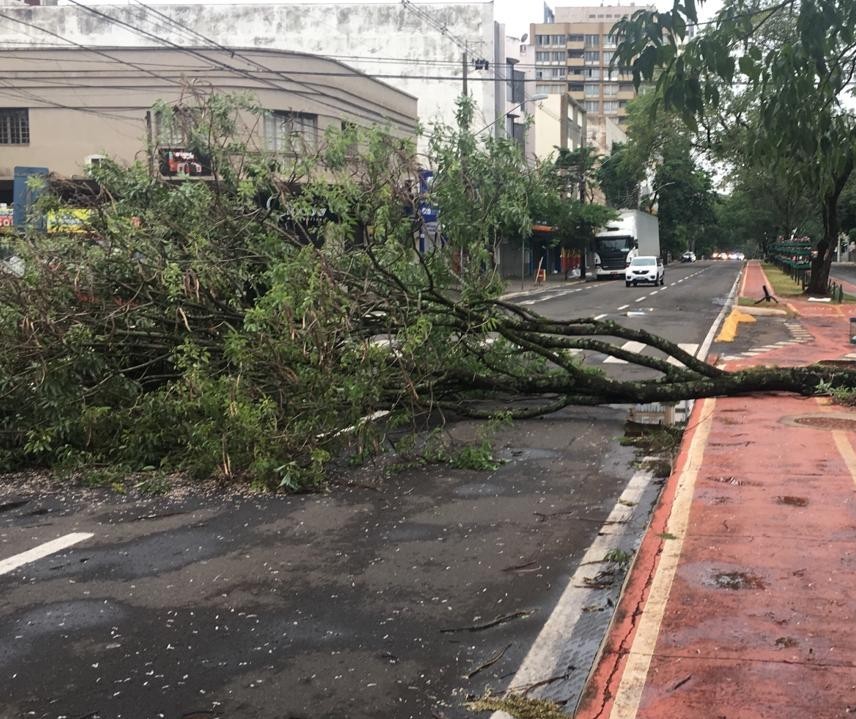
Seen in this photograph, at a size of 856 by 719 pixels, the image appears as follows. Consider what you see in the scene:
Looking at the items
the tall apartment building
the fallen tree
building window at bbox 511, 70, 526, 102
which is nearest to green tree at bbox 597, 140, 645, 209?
building window at bbox 511, 70, 526, 102

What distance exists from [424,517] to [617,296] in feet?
98.9

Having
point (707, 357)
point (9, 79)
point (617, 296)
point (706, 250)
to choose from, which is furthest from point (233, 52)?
point (706, 250)

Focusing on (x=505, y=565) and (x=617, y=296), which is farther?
(x=617, y=296)

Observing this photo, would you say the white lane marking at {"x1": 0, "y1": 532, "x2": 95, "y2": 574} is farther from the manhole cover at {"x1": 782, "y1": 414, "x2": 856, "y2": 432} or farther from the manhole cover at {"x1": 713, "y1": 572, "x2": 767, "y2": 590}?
the manhole cover at {"x1": 782, "y1": 414, "x2": 856, "y2": 432}

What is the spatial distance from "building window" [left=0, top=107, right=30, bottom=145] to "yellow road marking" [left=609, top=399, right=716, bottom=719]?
31816mm

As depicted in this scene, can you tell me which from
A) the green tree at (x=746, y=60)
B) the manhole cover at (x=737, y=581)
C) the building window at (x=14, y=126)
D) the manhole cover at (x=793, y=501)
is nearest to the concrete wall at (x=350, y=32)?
the building window at (x=14, y=126)

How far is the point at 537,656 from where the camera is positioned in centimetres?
420

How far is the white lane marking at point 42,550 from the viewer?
5.61 metres

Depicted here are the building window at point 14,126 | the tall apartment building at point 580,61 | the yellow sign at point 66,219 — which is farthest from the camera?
the tall apartment building at point 580,61

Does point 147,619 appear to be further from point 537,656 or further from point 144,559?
point 537,656

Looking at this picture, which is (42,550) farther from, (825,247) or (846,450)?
(825,247)

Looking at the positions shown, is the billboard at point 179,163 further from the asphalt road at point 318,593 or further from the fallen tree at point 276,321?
the asphalt road at point 318,593

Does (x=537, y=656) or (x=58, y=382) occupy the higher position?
(x=58, y=382)

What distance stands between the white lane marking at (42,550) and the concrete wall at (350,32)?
1662 inches
